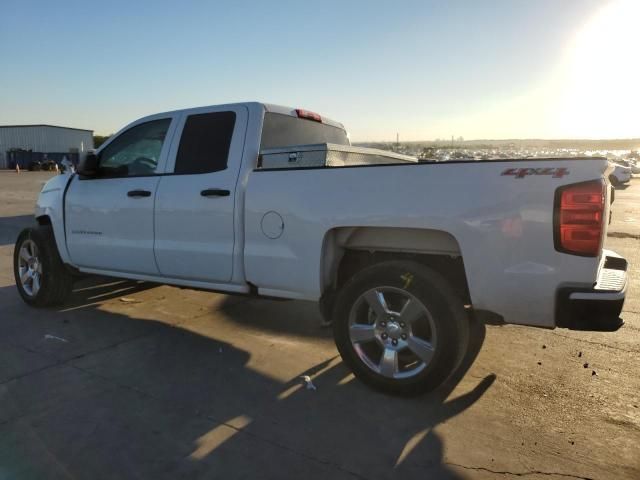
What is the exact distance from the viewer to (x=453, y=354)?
130 inches

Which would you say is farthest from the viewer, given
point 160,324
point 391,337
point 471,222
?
A: point 160,324

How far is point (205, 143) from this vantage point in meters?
4.57

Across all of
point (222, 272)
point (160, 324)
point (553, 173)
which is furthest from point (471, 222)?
point (160, 324)

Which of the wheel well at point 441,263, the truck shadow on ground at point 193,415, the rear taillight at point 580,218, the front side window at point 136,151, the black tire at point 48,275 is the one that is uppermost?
the front side window at point 136,151

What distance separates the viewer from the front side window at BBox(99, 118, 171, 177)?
4.94 meters

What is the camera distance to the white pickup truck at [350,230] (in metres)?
3.00

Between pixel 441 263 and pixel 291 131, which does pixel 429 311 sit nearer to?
pixel 441 263

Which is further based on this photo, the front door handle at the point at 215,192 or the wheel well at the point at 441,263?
the front door handle at the point at 215,192

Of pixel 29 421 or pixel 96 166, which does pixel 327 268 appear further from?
pixel 96 166

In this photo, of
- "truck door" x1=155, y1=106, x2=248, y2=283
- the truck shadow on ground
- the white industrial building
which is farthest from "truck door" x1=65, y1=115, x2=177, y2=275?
the white industrial building

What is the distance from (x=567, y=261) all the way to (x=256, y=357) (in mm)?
2495

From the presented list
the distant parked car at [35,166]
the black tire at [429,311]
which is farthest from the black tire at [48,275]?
the distant parked car at [35,166]

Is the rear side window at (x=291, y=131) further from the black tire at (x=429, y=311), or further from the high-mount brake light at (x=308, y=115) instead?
the black tire at (x=429, y=311)

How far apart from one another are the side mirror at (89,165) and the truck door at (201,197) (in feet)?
3.31
